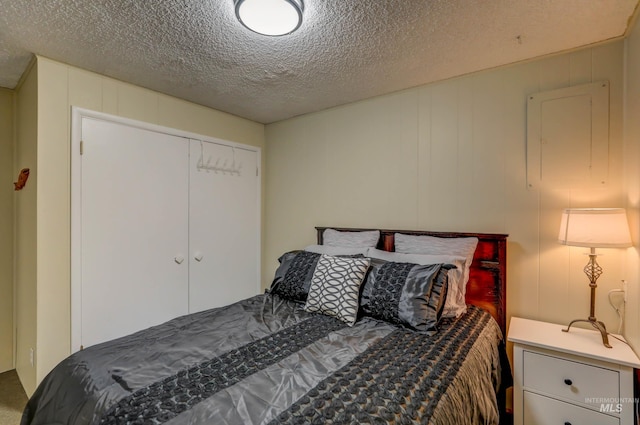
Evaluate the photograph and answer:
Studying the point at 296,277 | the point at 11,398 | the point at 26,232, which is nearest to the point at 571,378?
the point at 296,277

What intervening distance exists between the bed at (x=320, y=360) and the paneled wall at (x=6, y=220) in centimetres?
176

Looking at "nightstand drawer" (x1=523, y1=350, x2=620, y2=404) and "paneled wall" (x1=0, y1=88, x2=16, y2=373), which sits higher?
"paneled wall" (x1=0, y1=88, x2=16, y2=373)

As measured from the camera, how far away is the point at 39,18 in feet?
5.13

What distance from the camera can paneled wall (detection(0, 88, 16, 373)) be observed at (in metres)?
2.48

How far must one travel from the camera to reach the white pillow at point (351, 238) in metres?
2.42

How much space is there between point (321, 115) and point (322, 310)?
188 cm

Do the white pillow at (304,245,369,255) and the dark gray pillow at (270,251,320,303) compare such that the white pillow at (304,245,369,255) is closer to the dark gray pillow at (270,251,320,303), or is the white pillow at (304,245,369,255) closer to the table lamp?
the dark gray pillow at (270,251,320,303)

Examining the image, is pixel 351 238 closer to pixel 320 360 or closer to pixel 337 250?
pixel 337 250

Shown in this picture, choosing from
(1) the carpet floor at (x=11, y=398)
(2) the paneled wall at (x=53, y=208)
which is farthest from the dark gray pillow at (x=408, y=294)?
(1) the carpet floor at (x=11, y=398)

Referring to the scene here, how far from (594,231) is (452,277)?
72 cm

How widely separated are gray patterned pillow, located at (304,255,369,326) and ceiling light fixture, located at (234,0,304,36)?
1357 mm

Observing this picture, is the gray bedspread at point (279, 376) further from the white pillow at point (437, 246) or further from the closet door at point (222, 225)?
the closet door at point (222, 225)

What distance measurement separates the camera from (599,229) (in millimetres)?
1517

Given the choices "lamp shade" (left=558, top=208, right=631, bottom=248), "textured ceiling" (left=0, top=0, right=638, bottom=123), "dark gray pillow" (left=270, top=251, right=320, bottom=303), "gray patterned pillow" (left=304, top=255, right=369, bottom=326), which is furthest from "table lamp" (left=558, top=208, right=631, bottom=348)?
"dark gray pillow" (left=270, top=251, right=320, bottom=303)
